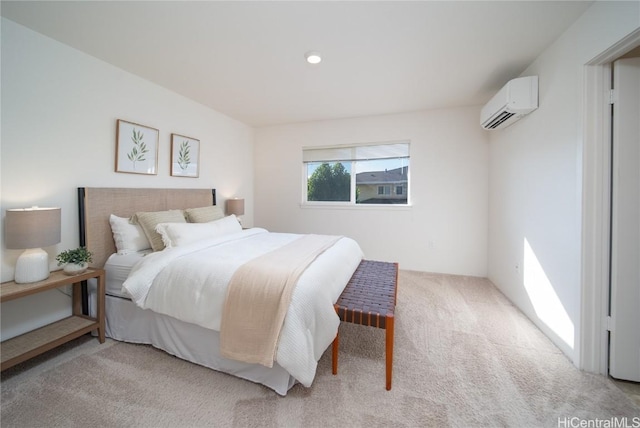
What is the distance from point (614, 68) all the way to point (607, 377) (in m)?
1.94

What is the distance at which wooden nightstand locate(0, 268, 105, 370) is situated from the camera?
1.50 metres

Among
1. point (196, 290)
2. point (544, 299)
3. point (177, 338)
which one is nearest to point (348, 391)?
point (196, 290)

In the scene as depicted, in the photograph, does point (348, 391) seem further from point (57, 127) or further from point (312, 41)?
point (57, 127)

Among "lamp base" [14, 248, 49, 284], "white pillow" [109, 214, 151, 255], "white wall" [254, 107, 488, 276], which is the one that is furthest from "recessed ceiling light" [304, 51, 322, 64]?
"lamp base" [14, 248, 49, 284]

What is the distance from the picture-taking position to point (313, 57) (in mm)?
2150

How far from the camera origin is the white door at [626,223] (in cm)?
148

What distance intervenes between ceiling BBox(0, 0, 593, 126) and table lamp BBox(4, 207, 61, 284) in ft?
4.52

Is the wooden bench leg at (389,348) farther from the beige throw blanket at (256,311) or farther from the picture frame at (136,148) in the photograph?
the picture frame at (136,148)

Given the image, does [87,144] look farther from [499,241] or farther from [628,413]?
[499,241]

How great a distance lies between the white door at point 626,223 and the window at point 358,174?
87.2 inches

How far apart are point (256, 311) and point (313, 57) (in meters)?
2.10

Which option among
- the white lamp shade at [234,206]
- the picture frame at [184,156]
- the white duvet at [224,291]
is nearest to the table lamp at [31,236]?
the white duvet at [224,291]

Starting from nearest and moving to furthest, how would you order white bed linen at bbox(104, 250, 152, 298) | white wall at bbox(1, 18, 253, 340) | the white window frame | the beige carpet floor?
the beige carpet floor
white wall at bbox(1, 18, 253, 340)
white bed linen at bbox(104, 250, 152, 298)
the white window frame

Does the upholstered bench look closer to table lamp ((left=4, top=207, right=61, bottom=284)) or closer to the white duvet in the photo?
the white duvet
